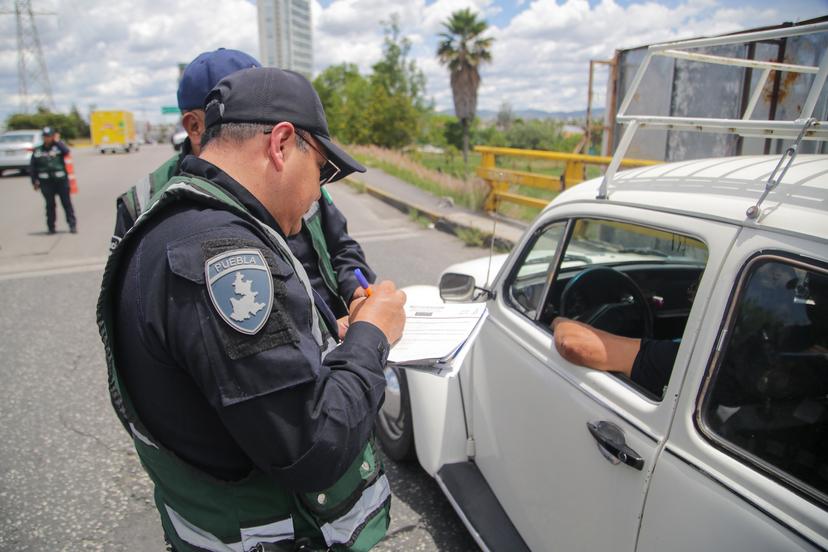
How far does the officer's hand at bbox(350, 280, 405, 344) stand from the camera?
1.38m

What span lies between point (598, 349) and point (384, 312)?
78 cm

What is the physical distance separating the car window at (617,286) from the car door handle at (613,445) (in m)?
0.21

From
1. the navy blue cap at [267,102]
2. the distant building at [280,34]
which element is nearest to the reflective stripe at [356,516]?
the navy blue cap at [267,102]

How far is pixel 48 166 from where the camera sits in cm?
991

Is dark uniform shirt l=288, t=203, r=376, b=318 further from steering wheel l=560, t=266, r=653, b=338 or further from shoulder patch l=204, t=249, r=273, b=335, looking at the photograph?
shoulder patch l=204, t=249, r=273, b=335

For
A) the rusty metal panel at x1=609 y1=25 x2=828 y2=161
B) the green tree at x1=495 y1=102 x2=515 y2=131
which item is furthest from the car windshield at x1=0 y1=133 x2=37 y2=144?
the green tree at x1=495 y1=102 x2=515 y2=131

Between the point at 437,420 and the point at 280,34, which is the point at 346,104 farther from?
the point at 437,420

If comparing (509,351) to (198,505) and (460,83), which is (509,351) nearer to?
(198,505)

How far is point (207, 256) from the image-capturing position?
1.06 meters

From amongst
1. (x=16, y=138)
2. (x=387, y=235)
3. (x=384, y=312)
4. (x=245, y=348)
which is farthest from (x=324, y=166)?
(x=16, y=138)

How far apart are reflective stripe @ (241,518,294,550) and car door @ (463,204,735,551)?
2.81 ft

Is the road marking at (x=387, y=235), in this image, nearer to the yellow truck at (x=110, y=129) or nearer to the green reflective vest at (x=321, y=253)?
the green reflective vest at (x=321, y=253)

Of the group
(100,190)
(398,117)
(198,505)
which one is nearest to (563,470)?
(198,505)

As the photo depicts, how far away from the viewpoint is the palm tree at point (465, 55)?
44.5 m
